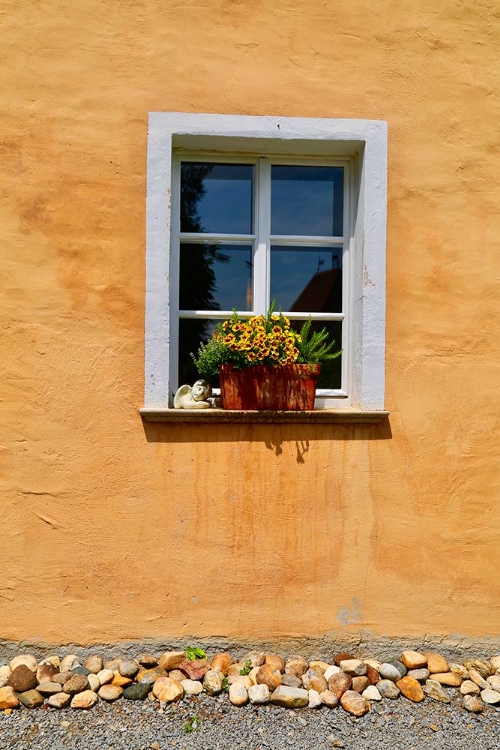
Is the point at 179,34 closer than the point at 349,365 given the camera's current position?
Yes

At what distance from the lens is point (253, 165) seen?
3330 mm

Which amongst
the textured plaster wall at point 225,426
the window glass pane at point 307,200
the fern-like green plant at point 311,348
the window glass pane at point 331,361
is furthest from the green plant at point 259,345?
the window glass pane at point 307,200

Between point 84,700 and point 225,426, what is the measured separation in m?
1.47

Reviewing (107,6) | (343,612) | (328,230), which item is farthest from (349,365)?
(107,6)

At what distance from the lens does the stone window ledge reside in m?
2.99

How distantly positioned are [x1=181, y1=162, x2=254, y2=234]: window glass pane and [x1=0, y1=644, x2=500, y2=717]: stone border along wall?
91.6 inches

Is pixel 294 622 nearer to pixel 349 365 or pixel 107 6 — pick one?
pixel 349 365

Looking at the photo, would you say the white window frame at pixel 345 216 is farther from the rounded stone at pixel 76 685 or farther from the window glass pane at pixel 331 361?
the rounded stone at pixel 76 685

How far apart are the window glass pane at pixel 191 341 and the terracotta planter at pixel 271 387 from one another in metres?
0.24

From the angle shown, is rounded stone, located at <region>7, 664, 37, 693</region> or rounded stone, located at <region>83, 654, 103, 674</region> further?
rounded stone, located at <region>83, 654, 103, 674</region>

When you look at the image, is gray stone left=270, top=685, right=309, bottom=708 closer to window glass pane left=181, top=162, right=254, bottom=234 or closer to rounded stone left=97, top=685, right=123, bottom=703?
rounded stone left=97, top=685, right=123, bottom=703

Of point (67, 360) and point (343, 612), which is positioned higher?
point (67, 360)

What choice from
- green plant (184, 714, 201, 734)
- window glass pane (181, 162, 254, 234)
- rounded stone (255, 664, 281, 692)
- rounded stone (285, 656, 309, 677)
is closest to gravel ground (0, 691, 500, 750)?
green plant (184, 714, 201, 734)

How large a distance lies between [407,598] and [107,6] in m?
3.51
